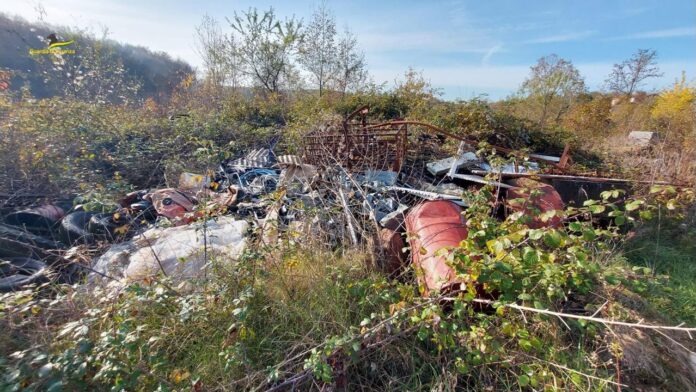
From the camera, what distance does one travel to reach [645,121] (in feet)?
33.9

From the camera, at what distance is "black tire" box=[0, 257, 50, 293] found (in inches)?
81.4

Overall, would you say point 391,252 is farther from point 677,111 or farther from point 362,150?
point 677,111

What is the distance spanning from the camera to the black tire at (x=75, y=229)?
296 centimetres

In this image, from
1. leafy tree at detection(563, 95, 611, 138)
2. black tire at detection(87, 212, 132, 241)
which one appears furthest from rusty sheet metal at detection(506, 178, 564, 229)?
leafy tree at detection(563, 95, 611, 138)

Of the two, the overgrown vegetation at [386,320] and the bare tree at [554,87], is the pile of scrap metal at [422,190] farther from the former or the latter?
the bare tree at [554,87]

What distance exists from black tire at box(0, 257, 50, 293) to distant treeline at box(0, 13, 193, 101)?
18.9ft

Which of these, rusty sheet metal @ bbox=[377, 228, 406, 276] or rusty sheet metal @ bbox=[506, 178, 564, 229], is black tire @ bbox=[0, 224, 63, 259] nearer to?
rusty sheet metal @ bbox=[377, 228, 406, 276]

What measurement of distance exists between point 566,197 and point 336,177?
2659 mm

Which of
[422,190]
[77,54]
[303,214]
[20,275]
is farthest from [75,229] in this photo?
[77,54]

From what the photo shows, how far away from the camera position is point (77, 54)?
7926 mm

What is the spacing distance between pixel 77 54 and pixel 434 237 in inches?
445

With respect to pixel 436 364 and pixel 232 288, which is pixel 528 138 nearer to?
pixel 436 364

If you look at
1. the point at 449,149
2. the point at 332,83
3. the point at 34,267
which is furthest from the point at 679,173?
the point at 332,83

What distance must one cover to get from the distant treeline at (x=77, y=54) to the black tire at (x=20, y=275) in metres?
5.76
